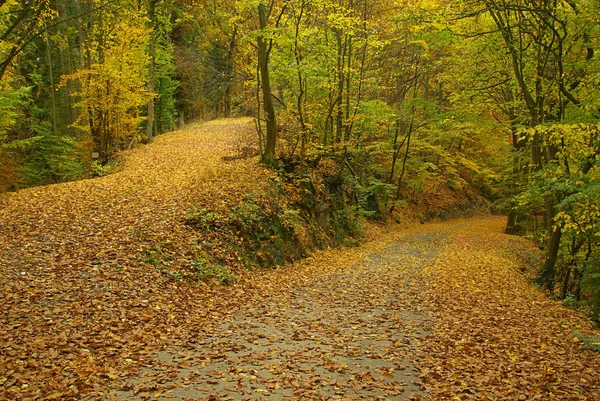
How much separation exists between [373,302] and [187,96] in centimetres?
3072

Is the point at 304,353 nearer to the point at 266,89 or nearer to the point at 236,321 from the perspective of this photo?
the point at 236,321

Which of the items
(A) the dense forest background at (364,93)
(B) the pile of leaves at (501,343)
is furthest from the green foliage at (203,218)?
(B) the pile of leaves at (501,343)

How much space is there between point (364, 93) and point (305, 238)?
1034 cm

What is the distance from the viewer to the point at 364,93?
2183cm

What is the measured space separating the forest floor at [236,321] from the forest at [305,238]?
0.15 feet

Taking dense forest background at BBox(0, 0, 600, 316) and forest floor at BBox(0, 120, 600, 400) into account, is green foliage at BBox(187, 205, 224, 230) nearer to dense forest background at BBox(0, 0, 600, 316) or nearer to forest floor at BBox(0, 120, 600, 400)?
forest floor at BBox(0, 120, 600, 400)

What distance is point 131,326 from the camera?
22.4 ft

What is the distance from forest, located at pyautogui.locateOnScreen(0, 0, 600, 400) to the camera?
577 cm

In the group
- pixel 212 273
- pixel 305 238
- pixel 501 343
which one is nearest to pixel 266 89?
pixel 305 238

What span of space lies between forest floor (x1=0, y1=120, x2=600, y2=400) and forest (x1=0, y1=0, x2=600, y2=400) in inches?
1.8

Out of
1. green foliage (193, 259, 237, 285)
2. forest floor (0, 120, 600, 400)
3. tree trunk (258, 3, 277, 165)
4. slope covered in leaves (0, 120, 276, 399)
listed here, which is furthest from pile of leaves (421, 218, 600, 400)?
tree trunk (258, 3, 277, 165)

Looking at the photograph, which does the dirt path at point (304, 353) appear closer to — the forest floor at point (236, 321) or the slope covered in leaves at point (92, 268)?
the forest floor at point (236, 321)

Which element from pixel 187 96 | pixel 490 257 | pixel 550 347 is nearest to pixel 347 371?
pixel 550 347

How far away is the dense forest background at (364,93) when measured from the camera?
9.34 meters
